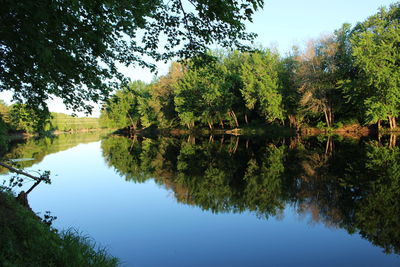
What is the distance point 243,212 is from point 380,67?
34.4 m

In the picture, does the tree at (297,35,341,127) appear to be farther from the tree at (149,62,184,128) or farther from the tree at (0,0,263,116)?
the tree at (0,0,263,116)

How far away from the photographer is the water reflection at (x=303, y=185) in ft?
30.3

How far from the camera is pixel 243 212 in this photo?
34.9ft

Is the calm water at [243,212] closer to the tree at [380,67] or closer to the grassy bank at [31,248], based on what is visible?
the grassy bank at [31,248]

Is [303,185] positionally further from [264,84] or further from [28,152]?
[264,84]

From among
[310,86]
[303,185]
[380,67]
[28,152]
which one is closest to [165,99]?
[310,86]

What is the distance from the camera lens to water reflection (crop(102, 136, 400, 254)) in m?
9.24

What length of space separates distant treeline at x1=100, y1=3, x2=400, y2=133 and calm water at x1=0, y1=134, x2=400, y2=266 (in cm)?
1021

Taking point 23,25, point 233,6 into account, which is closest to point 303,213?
point 233,6

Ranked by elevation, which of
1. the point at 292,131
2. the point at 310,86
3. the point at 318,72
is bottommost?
the point at 292,131

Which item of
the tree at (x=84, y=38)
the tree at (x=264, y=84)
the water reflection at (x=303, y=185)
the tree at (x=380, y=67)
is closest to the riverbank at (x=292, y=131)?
the tree at (x=264, y=84)

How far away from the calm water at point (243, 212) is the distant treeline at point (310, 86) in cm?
1021

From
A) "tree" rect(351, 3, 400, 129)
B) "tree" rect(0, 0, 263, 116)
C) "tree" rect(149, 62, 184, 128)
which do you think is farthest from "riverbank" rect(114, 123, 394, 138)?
"tree" rect(0, 0, 263, 116)

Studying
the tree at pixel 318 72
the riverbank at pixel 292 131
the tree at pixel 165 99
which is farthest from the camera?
the tree at pixel 165 99
